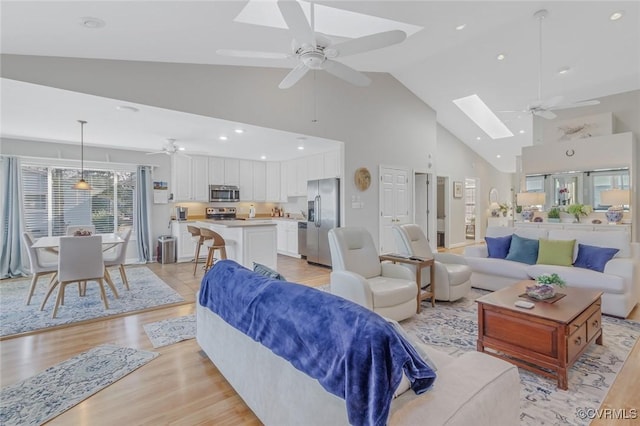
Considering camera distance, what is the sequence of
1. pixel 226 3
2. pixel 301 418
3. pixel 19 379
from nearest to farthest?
pixel 301 418 < pixel 19 379 < pixel 226 3

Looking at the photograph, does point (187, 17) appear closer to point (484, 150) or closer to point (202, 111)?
point (202, 111)

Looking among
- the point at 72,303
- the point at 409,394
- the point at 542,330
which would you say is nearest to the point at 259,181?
the point at 72,303

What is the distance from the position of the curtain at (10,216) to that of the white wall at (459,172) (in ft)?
28.2

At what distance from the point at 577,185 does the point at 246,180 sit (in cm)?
721

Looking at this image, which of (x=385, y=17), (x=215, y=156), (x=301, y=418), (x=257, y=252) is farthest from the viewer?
(x=215, y=156)

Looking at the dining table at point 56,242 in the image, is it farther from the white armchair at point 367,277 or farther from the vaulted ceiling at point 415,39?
the white armchair at point 367,277

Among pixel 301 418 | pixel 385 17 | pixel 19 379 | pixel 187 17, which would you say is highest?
pixel 385 17

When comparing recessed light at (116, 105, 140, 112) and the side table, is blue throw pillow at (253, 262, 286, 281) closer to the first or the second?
the side table

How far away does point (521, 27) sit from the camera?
4.51 meters

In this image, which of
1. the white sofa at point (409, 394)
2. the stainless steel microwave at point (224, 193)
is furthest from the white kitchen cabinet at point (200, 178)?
the white sofa at point (409, 394)

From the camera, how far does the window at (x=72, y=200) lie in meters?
5.57

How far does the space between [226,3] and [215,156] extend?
483cm

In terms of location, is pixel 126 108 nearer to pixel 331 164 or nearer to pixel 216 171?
pixel 216 171

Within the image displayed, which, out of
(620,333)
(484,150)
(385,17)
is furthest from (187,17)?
(484,150)
